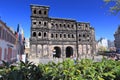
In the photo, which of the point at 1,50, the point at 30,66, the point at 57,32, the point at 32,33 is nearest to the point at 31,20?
the point at 32,33

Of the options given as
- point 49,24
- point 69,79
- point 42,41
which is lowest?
point 69,79

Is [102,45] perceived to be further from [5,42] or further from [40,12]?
[5,42]

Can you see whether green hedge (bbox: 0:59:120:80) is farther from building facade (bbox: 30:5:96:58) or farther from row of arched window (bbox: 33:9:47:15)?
row of arched window (bbox: 33:9:47:15)

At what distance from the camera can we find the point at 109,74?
4.52 m

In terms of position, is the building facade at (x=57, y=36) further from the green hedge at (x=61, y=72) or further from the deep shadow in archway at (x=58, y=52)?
the green hedge at (x=61, y=72)

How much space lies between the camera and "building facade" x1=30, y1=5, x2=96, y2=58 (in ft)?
174

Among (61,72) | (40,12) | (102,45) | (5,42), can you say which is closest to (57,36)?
(40,12)

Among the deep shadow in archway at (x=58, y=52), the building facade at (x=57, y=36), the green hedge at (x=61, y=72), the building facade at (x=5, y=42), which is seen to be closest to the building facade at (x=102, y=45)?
the building facade at (x=57, y=36)

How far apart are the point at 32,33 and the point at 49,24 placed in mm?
6399

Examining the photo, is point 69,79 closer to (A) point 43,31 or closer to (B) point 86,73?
(B) point 86,73

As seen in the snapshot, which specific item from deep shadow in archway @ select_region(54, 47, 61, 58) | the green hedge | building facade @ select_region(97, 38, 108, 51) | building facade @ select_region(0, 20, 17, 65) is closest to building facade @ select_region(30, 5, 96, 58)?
deep shadow in archway @ select_region(54, 47, 61, 58)

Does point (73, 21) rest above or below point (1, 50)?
above

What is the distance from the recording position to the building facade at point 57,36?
5297 cm

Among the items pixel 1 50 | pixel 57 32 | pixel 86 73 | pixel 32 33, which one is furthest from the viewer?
pixel 57 32
